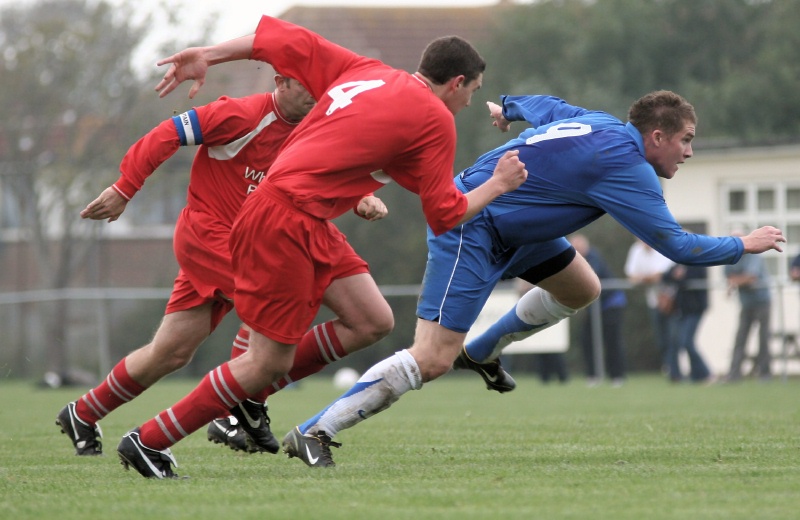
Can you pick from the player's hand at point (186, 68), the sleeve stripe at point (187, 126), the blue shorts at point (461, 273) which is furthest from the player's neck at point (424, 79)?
the sleeve stripe at point (187, 126)

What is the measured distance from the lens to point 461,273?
6078mm

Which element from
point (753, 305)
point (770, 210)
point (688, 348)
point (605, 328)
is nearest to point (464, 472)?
point (688, 348)

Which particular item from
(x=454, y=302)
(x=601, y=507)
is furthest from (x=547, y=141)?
(x=601, y=507)

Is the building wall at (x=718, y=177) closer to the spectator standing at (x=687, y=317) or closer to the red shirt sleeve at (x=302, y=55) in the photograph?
the spectator standing at (x=687, y=317)

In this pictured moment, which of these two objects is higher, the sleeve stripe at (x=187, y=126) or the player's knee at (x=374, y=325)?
the sleeve stripe at (x=187, y=126)

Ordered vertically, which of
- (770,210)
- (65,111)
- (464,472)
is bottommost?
(770,210)

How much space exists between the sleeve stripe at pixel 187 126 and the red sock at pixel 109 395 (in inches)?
50.0

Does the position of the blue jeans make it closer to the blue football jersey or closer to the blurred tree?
the blue football jersey

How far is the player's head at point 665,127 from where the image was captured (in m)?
6.09

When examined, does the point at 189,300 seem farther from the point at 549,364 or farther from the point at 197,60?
the point at 549,364

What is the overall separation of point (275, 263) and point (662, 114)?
6.74 ft

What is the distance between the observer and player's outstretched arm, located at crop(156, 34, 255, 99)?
18.5 feet

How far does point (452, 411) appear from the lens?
11.0m

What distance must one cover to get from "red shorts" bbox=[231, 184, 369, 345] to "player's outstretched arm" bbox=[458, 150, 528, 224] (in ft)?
2.23
